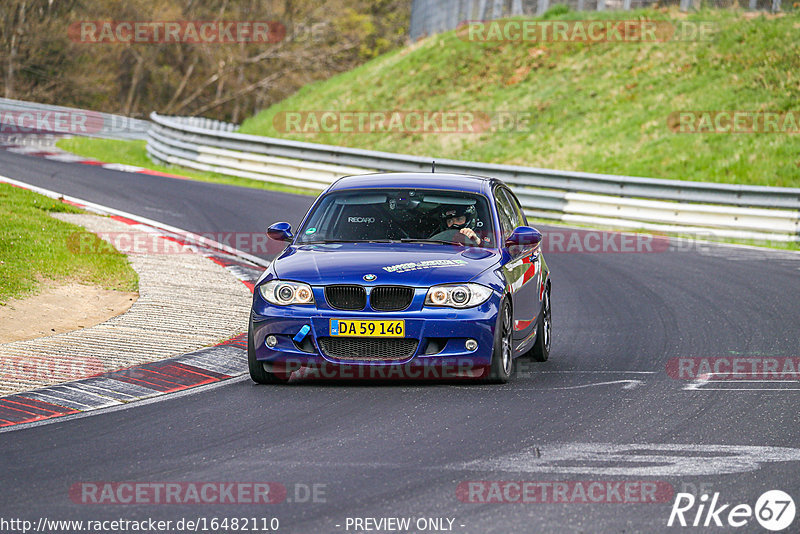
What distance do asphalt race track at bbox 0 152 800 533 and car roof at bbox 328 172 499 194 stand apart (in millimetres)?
1661

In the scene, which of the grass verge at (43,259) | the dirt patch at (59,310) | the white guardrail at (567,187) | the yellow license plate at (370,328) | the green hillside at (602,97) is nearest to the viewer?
the yellow license plate at (370,328)

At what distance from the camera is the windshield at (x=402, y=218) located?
9.44 meters

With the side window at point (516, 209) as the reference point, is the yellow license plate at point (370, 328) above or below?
below

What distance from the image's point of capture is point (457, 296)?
834 cm

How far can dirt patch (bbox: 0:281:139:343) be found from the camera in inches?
412

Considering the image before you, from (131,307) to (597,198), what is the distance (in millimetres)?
12717

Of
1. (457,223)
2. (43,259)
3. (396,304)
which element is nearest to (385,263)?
(396,304)

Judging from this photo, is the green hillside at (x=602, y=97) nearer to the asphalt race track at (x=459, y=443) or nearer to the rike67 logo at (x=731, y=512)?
the asphalt race track at (x=459, y=443)

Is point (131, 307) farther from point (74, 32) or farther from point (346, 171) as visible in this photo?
point (74, 32)

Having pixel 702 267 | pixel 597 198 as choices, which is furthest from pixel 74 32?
pixel 702 267

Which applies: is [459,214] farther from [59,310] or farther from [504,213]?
[59,310]

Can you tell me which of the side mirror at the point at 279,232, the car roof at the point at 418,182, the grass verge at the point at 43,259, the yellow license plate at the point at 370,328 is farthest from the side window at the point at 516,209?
the grass verge at the point at 43,259

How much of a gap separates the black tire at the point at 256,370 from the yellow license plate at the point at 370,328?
2.25ft

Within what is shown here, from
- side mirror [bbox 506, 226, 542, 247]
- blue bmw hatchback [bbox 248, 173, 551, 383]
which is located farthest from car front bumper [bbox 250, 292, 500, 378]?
side mirror [bbox 506, 226, 542, 247]
